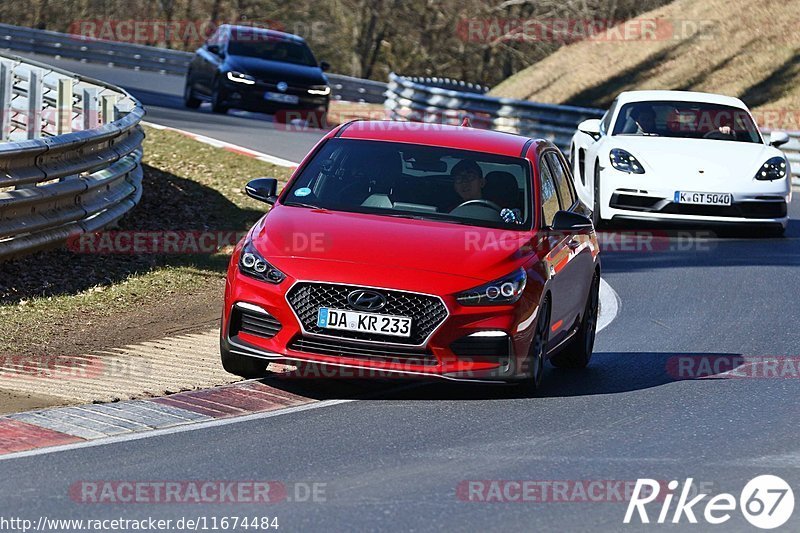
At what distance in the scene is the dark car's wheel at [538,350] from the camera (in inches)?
326

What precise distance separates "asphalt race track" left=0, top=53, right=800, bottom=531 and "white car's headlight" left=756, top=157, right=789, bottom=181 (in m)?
5.70

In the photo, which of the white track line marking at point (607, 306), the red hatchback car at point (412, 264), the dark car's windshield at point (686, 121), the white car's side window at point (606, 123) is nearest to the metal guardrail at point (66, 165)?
the red hatchback car at point (412, 264)

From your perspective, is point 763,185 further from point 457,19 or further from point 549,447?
point 457,19

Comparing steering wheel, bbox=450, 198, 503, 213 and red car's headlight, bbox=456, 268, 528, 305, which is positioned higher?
steering wheel, bbox=450, 198, 503, 213

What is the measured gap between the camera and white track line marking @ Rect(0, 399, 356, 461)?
6.79 metres

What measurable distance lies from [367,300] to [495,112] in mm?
20453

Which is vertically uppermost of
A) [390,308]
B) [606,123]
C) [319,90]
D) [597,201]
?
[390,308]

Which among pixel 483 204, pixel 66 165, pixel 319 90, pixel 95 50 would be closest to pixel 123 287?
pixel 66 165

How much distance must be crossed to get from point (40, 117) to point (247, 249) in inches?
472

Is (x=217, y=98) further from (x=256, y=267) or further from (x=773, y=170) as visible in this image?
(x=256, y=267)

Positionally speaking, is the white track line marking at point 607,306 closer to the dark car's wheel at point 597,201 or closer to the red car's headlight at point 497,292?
the dark car's wheel at point 597,201

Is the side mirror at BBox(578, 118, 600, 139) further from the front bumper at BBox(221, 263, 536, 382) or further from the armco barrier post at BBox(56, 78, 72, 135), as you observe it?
the front bumper at BBox(221, 263, 536, 382)

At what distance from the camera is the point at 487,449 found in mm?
7105

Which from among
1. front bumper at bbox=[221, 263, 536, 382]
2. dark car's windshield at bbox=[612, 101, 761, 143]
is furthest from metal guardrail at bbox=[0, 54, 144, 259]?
dark car's windshield at bbox=[612, 101, 761, 143]
